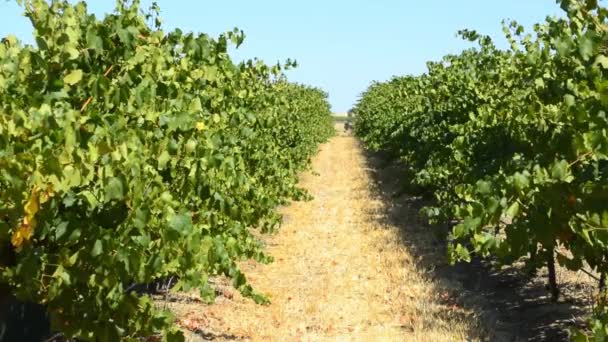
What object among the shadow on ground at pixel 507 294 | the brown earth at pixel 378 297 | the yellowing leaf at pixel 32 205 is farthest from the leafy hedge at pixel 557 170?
the yellowing leaf at pixel 32 205

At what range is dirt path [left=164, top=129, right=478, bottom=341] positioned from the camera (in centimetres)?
768

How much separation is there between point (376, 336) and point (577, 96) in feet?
12.4

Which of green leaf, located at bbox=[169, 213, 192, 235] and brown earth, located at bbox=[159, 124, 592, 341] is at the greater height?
green leaf, located at bbox=[169, 213, 192, 235]

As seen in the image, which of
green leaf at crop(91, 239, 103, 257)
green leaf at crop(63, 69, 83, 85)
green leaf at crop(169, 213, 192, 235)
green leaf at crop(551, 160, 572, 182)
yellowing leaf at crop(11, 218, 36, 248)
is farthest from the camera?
green leaf at crop(63, 69, 83, 85)

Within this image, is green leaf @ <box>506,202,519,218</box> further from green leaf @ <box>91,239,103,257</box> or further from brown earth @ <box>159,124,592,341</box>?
brown earth @ <box>159,124,592,341</box>

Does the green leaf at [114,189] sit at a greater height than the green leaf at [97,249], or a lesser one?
greater

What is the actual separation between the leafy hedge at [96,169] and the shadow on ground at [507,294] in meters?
3.94

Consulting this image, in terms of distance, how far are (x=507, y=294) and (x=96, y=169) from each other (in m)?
6.70

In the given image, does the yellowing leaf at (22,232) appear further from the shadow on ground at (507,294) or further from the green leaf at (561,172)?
the shadow on ground at (507,294)

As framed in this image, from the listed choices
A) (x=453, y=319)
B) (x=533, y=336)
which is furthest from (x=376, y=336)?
(x=533, y=336)

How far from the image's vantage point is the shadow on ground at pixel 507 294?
7.63 meters

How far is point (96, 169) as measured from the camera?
386 centimetres

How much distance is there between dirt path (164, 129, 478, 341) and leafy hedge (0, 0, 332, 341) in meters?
2.67

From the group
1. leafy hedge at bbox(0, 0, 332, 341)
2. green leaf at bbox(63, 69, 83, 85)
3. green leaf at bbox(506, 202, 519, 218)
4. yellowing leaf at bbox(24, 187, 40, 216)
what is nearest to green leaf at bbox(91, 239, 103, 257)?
leafy hedge at bbox(0, 0, 332, 341)
